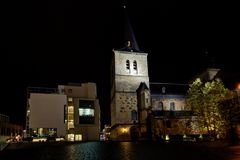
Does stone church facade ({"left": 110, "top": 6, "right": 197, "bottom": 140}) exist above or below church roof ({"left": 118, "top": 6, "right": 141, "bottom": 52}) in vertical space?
below

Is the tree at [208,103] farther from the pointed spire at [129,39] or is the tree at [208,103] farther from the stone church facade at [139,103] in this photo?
the pointed spire at [129,39]

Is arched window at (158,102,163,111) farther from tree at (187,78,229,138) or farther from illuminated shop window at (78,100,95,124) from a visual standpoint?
tree at (187,78,229,138)

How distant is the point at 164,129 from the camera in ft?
164

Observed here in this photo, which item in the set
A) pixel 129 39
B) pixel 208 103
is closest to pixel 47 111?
pixel 129 39

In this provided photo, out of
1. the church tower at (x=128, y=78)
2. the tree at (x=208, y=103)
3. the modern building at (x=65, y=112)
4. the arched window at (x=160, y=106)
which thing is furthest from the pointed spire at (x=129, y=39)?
the tree at (x=208, y=103)

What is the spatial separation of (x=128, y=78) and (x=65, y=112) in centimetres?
1982

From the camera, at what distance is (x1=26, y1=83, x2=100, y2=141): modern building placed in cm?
6706

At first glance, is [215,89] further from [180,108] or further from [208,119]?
[180,108]

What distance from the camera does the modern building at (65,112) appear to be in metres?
67.1

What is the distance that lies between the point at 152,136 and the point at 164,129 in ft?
9.41

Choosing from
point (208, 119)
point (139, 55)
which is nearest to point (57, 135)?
point (139, 55)

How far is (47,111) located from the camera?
224ft

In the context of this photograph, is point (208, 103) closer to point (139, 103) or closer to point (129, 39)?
point (139, 103)

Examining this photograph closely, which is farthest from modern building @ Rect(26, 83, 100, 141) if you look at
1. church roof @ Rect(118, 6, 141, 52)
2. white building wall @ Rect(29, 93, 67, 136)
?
church roof @ Rect(118, 6, 141, 52)
